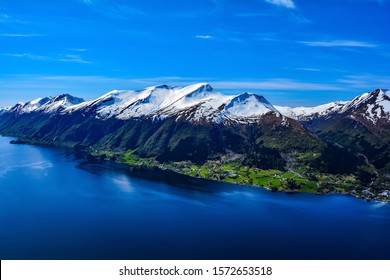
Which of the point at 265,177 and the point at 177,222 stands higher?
the point at 265,177

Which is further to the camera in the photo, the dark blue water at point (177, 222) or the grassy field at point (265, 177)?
the grassy field at point (265, 177)

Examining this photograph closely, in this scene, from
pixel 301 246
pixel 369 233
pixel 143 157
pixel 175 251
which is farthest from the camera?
pixel 143 157

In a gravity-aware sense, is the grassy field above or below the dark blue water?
above

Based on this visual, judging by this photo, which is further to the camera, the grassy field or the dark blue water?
the grassy field

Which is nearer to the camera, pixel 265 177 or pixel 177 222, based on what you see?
pixel 177 222

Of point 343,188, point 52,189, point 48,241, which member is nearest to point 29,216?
point 48,241

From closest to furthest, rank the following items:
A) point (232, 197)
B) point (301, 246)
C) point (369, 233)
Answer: point (301, 246), point (369, 233), point (232, 197)

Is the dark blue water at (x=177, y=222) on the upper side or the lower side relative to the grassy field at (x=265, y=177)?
lower

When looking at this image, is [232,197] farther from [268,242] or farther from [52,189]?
[52,189]
